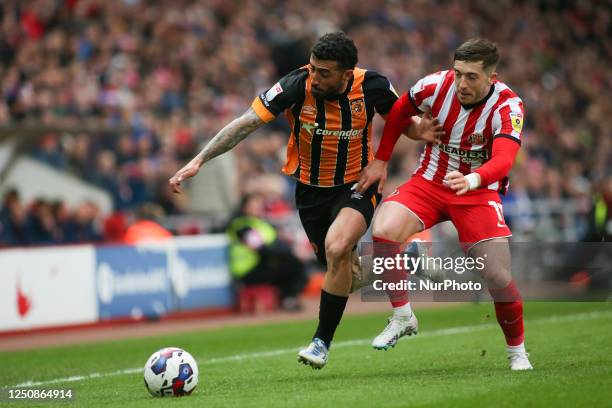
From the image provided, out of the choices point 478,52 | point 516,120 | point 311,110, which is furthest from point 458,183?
point 311,110

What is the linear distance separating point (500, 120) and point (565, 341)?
303 centimetres

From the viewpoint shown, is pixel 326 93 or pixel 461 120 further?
pixel 461 120

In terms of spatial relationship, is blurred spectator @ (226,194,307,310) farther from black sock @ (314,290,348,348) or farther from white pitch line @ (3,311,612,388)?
black sock @ (314,290,348,348)

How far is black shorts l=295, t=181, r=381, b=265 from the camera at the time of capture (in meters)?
8.02

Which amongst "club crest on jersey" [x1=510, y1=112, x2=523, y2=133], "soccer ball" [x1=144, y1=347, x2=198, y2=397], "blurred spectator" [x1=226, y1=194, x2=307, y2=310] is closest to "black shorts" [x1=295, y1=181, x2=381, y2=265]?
"club crest on jersey" [x1=510, y1=112, x2=523, y2=133]

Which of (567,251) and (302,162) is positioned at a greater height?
(302,162)

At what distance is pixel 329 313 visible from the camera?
7.96 metres

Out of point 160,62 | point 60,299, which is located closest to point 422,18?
point 160,62

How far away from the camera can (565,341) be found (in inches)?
387

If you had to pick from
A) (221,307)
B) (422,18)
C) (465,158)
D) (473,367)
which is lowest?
(221,307)

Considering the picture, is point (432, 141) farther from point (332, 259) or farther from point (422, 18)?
point (422, 18)

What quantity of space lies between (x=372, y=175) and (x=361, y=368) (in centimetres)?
158

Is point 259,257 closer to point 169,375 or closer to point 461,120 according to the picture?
point 461,120

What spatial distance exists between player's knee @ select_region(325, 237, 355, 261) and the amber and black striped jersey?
0.61m
